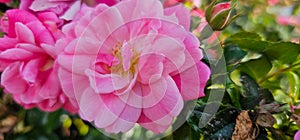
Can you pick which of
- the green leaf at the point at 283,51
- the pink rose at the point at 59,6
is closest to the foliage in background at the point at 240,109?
the green leaf at the point at 283,51

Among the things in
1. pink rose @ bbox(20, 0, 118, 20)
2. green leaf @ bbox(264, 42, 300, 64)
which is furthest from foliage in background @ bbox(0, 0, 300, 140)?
pink rose @ bbox(20, 0, 118, 20)

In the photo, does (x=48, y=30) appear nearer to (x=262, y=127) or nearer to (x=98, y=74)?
(x=98, y=74)

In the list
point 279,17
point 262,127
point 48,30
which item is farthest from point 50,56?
point 279,17

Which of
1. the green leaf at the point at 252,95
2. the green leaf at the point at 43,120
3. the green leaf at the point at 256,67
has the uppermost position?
the green leaf at the point at 252,95

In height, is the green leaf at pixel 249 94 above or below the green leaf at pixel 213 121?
below

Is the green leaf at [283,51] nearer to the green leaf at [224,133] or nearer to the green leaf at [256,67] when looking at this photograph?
the green leaf at [256,67]

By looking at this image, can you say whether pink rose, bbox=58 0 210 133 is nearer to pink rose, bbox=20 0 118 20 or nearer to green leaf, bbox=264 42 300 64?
pink rose, bbox=20 0 118 20

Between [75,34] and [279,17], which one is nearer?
[75,34]

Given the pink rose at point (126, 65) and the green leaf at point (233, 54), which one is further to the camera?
the green leaf at point (233, 54)
